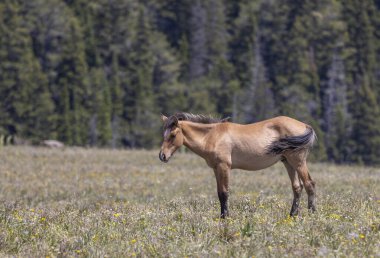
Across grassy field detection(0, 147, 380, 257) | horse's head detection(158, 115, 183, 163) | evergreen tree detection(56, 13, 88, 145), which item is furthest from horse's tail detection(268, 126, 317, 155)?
evergreen tree detection(56, 13, 88, 145)

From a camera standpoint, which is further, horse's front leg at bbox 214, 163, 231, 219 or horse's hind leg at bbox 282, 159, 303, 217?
horse's hind leg at bbox 282, 159, 303, 217

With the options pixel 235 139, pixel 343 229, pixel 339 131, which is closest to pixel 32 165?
pixel 235 139

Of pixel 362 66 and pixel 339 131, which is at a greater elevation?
pixel 362 66

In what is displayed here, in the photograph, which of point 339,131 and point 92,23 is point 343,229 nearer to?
point 339,131

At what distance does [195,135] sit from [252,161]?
3.69ft

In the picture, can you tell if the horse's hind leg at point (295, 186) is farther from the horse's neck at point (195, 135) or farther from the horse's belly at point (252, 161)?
A: the horse's neck at point (195, 135)

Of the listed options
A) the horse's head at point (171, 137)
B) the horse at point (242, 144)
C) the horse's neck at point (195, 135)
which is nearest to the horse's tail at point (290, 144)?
the horse at point (242, 144)

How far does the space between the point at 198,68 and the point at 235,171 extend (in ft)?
208

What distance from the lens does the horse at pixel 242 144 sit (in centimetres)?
1326

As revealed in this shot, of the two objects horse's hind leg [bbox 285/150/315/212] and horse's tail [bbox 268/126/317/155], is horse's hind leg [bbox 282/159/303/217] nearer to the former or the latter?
horse's hind leg [bbox 285/150/315/212]

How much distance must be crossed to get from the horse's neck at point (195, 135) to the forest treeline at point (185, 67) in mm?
57131

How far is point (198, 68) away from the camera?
94000 mm

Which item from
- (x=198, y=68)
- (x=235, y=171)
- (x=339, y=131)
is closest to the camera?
(x=235, y=171)

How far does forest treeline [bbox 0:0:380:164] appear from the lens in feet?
241
